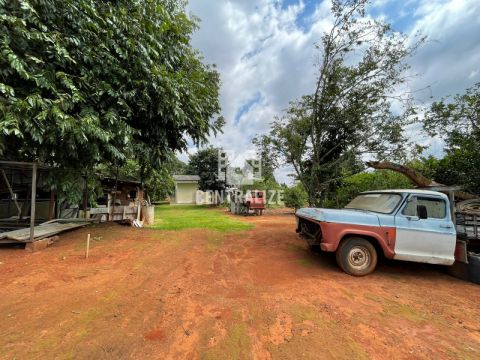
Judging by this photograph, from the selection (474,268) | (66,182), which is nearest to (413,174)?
(474,268)

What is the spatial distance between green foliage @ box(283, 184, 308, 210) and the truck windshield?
13.6 metres

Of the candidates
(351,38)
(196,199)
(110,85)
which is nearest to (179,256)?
(110,85)

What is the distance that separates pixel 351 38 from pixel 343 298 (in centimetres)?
809

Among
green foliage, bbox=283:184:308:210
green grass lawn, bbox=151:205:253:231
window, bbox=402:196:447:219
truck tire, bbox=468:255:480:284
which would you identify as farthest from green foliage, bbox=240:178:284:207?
truck tire, bbox=468:255:480:284

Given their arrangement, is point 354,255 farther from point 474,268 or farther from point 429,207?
Answer: point 474,268

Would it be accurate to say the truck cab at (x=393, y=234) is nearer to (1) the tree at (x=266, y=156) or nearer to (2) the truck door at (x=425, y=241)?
(2) the truck door at (x=425, y=241)

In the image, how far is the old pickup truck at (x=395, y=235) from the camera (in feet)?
16.3

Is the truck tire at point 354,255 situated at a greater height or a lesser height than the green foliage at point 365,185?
lesser

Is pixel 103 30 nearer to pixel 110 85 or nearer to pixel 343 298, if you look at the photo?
pixel 110 85

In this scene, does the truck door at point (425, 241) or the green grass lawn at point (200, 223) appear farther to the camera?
the green grass lawn at point (200, 223)

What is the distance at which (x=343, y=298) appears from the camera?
3971 mm

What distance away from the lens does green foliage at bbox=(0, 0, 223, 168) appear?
5.11 metres

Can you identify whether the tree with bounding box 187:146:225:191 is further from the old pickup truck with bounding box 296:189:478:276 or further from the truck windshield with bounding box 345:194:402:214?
the old pickup truck with bounding box 296:189:478:276

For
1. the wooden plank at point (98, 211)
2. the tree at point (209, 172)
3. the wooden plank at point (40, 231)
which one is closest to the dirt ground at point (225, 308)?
the wooden plank at point (40, 231)
